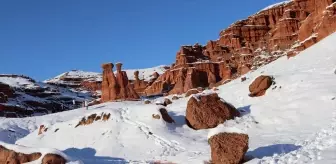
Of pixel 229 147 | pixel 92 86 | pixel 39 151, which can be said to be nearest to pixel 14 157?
pixel 39 151

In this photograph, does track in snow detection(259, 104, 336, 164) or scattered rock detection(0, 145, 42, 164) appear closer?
track in snow detection(259, 104, 336, 164)

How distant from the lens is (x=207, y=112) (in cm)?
2505

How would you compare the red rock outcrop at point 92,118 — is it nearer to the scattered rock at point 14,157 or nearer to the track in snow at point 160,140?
the track in snow at point 160,140

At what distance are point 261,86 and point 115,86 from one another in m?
50.5

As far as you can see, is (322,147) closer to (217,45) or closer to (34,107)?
(217,45)

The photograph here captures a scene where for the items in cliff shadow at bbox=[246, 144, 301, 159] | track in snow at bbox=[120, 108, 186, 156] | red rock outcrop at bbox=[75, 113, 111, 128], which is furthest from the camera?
red rock outcrop at bbox=[75, 113, 111, 128]

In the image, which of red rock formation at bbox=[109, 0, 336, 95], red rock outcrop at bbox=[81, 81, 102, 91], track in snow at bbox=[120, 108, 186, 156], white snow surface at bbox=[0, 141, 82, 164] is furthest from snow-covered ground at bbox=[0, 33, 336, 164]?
red rock outcrop at bbox=[81, 81, 102, 91]

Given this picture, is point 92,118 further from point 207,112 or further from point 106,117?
point 207,112

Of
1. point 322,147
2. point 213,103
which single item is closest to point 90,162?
point 213,103

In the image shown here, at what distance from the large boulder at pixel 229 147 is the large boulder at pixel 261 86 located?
1515cm

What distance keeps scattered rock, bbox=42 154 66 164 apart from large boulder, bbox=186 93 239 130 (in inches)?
393

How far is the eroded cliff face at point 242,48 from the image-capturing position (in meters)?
88.8

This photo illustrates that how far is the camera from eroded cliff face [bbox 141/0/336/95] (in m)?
88.8

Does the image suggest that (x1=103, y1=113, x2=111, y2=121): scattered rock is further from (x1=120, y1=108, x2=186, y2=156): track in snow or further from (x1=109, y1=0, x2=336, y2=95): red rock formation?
(x1=109, y1=0, x2=336, y2=95): red rock formation
